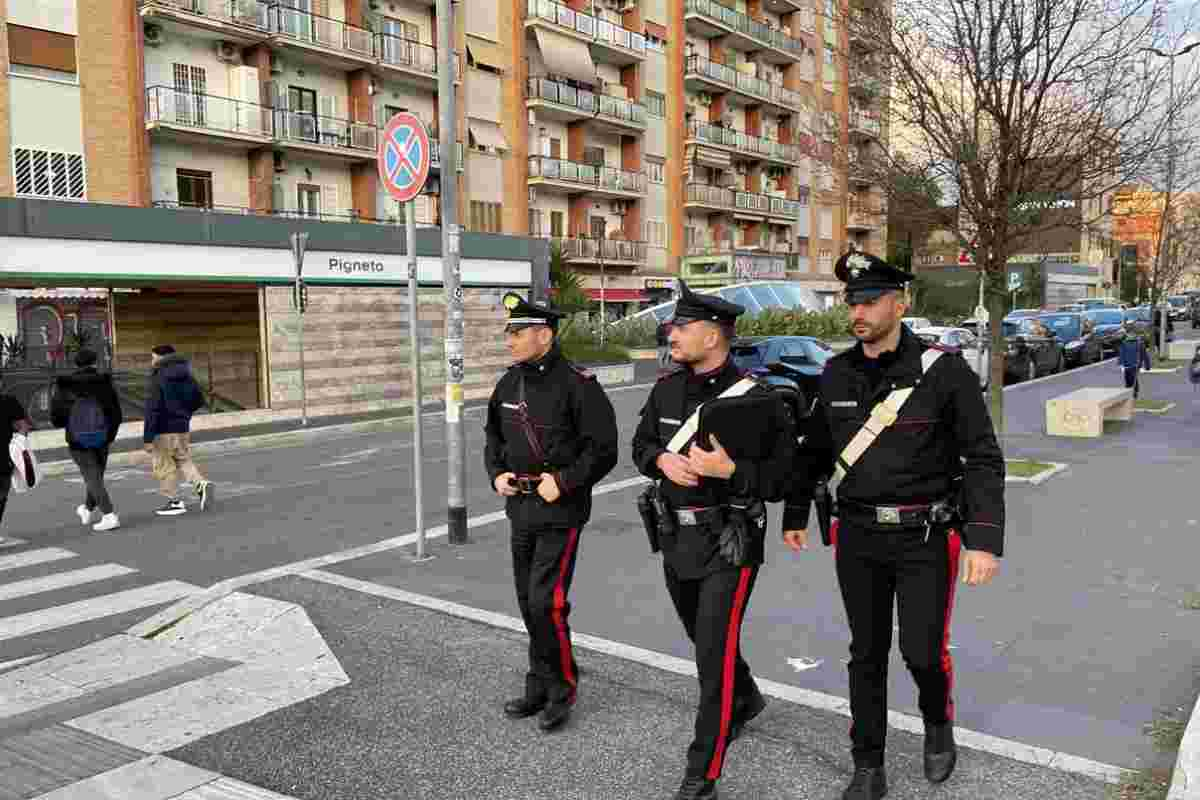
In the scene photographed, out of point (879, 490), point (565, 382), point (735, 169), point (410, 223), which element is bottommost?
point (879, 490)

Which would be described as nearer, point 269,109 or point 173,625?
point 173,625

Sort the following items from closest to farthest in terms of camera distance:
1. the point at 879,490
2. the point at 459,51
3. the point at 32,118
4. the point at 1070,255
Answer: the point at 879,490, the point at 32,118, the point at 459,51, the point at 1070,255

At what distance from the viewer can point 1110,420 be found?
15250 mm

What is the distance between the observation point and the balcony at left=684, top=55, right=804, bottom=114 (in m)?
44.2

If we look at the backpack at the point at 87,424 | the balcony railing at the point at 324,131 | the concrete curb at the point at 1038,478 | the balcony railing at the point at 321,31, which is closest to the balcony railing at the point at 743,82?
the balcony railing at the point at 321,31

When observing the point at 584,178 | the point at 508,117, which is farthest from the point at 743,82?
the point at 508,117

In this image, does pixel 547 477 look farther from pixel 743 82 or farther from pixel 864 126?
pixel 743 82

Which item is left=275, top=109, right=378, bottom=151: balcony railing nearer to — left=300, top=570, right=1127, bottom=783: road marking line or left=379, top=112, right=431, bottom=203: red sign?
left=379, top=112, right=431, bottom=203: red sign

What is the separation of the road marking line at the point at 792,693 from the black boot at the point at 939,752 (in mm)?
331

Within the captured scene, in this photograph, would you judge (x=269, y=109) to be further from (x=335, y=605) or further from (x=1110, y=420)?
(x=335, y=605)

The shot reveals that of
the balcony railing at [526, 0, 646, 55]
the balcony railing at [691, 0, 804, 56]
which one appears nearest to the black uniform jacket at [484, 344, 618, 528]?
the balcony railing at [526, 0, 646, 55]

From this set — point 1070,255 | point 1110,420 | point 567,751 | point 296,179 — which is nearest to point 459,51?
point 296,179

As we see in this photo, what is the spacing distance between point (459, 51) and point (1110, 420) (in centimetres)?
2388

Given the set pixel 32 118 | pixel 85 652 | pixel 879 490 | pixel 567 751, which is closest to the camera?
pixel 879 490
